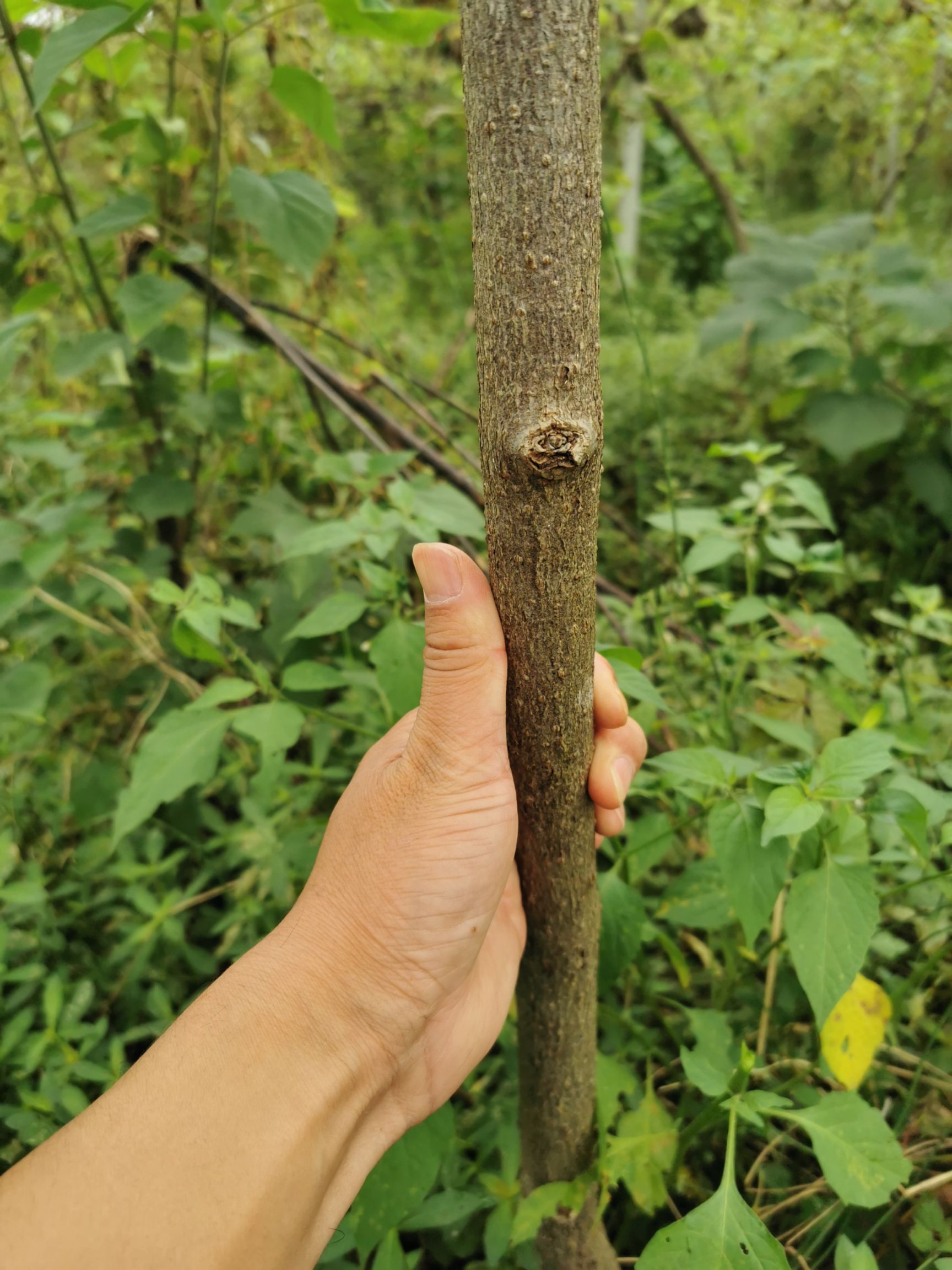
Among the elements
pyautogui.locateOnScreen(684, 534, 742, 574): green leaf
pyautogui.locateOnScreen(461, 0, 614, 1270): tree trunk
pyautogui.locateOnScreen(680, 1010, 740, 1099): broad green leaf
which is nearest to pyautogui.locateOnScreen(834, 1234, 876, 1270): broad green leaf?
pyautogui.locateOnScreen(680, 1010, 740, 1099): broad green leaf

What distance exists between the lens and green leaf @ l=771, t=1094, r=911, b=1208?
80 cm

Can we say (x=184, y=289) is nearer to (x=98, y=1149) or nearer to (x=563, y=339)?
(x=563, y=339)

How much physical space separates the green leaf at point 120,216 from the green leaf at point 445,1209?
1.58 metres

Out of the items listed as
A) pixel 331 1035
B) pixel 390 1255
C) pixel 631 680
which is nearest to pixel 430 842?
pixel 331 1035

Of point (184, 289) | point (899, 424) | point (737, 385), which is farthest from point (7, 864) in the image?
point (737, 385)

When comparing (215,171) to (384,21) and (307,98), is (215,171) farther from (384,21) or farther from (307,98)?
(384,21)

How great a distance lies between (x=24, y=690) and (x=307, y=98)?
45.4 inches

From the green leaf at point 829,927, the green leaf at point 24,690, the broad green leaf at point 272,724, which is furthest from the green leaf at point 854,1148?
the green leaf at point 24,690

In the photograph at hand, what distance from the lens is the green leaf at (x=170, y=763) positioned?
3.22ft

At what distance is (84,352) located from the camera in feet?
4.57

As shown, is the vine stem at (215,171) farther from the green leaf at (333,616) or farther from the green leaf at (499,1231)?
the green leaf at (499,1231)

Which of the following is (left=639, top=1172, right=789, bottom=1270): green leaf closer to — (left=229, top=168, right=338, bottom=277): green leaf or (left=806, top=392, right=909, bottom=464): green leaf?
(left=229, top=168, right=338, bottom=277): green leaf

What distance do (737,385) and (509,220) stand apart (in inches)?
104

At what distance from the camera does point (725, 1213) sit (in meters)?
0.77
